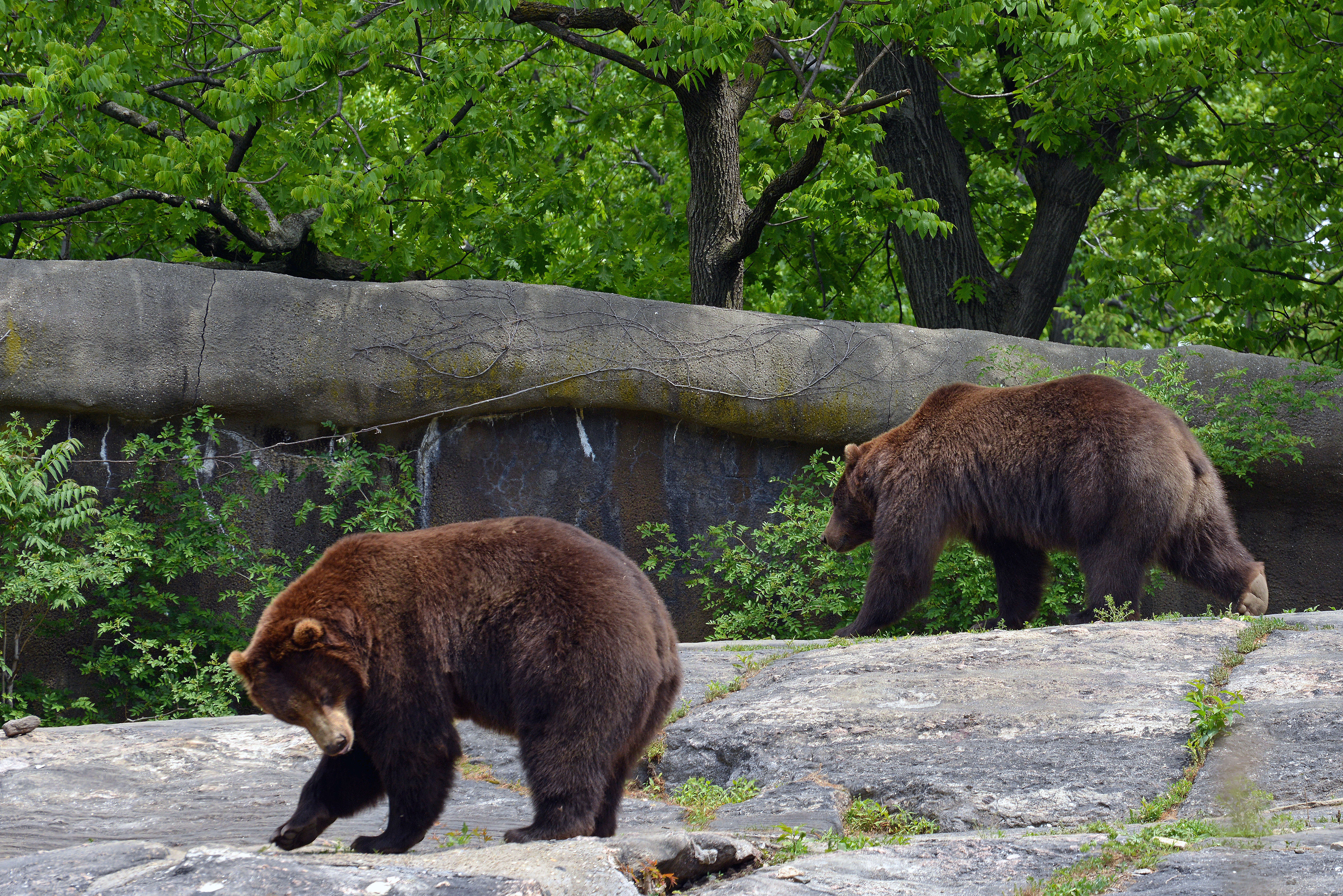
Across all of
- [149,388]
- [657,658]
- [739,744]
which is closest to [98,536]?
[149,388]

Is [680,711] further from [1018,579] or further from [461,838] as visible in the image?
[1018,579]

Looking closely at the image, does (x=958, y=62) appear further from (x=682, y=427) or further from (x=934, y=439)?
(x=934, y=439)

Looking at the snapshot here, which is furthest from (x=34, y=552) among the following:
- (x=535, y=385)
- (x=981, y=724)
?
(x=981, y=724)

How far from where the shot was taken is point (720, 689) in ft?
20.8

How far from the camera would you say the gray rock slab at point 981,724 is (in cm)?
479

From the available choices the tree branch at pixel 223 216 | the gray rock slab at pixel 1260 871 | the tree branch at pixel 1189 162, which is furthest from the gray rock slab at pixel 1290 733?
A: the tree branch at pixel 223 216

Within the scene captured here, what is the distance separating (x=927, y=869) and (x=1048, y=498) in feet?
13.6

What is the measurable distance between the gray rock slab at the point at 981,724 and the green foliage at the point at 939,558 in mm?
2877

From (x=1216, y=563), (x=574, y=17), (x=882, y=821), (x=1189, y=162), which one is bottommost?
(x=882, y=821)

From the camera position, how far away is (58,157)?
11922mm

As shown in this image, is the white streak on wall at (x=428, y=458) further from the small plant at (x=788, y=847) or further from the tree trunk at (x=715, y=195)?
the small plant at (x=788, y=847)

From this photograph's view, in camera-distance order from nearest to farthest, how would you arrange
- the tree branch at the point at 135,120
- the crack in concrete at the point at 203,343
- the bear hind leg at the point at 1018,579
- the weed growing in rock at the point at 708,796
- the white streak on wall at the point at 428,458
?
the weed growing in rock at the point at 708,796 < the bear hind leg at the point at 1018,579 < the crack in concrete at the point at 203,343 < the white streak on wall at the point at 428,458 < the tree branch at the point at 135,120

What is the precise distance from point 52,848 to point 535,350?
5.88 m

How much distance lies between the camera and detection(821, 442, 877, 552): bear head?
8.40m
